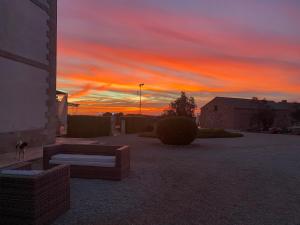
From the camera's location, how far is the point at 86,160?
7070mm

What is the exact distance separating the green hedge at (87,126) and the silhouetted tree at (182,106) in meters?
11.6

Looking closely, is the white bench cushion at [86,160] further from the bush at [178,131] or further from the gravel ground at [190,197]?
the bush at [178,131]

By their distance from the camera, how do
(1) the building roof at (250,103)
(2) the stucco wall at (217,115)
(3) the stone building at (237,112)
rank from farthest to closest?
(2) the stucco wall at (217,115), (3) the stone building at (237,112), (1) the building roof at (250,103)

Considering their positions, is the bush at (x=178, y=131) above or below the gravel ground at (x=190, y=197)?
above

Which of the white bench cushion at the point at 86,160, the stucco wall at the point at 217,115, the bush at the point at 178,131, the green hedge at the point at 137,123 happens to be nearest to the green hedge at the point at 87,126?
the green hedge at the point at 137,123

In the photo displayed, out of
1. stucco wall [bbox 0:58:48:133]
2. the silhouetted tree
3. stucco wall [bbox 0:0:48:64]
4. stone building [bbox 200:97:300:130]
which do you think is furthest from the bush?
stone building [bbox 200:97:300:130]

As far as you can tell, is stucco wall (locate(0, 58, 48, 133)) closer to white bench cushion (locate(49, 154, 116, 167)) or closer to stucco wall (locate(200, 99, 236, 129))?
white bench cushion (locate(49, 154, 116, 167))

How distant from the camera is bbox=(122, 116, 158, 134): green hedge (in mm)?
27203

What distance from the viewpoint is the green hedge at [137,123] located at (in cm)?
2720

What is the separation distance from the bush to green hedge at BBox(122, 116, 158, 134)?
38.0ft

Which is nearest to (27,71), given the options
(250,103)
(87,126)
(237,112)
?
(87,126)

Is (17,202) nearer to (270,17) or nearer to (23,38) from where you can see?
(23,38)

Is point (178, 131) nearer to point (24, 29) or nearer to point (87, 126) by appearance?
point (24, 29)

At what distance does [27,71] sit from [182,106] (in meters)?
24.0
